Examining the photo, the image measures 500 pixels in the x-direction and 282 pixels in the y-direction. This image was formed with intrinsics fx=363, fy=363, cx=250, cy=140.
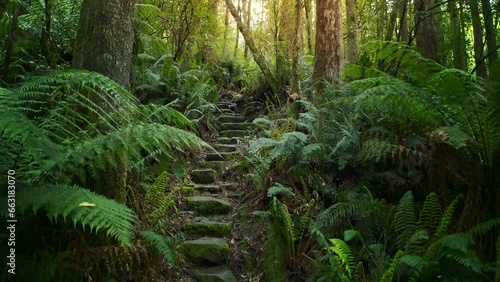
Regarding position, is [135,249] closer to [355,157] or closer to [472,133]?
[355,157]

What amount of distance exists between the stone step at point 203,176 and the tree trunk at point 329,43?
263cm

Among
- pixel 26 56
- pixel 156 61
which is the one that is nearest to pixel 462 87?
pixel 26 56

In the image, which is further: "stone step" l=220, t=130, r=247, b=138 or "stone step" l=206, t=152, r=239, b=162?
"stone step" l=220, t=130, r=247, b=138

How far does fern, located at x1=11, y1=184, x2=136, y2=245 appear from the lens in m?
1.94

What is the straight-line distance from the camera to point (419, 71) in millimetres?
3629

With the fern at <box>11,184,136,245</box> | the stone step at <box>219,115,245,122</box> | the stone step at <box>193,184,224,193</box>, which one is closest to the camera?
the fern at <box>11,184,136,245</box>

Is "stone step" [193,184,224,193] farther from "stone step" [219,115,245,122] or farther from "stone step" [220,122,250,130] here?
"stone step" [219,115,245,122]

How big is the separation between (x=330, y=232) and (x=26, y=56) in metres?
4.73

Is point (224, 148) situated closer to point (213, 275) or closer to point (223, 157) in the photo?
point (223, 157)

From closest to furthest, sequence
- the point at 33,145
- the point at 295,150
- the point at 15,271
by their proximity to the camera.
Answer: the point at 33,145 < the point at 15,271 < the point at 295,150

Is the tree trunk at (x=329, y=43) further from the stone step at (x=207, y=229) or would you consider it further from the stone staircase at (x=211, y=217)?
the stone step at (x=207, y=229)

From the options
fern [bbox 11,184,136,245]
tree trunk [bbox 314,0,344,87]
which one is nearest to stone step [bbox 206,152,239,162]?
tree trunk [bbox 314,0,344,87]

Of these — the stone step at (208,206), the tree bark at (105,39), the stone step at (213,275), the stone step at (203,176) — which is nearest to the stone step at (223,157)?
the stone step at (203,176)

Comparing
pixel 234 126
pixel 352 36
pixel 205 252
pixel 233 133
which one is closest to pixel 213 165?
pixel 233 133
